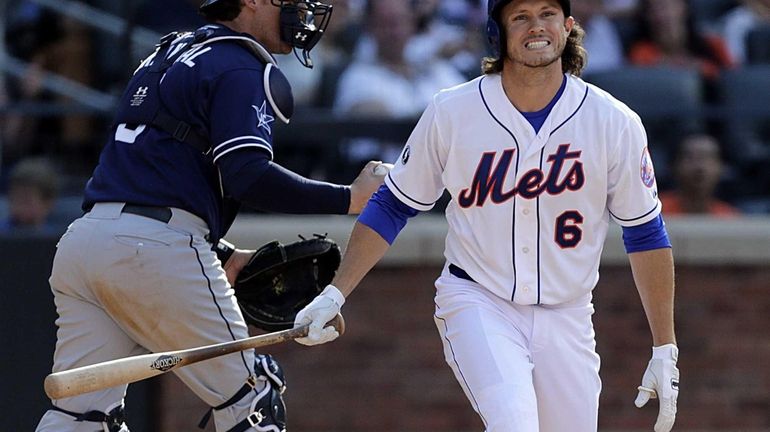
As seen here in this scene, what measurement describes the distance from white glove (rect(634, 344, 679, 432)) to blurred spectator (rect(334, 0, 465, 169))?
3503 mm

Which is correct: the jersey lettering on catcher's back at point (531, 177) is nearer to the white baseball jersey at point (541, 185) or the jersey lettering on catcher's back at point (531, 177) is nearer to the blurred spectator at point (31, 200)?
the white baseball jersey at point (541, 185)

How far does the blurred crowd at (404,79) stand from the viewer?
7.43 metres

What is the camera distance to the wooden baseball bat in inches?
157

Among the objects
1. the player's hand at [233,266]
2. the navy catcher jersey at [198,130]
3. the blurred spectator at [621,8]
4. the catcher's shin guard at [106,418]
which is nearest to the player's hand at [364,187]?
the navy catcher jersey at [198,130]

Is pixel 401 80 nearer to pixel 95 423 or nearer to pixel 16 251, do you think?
pixel 16 251

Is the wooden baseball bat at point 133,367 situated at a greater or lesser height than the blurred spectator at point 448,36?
lesser

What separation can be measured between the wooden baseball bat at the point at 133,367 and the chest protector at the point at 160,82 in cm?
68

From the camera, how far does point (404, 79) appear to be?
7.79 metres

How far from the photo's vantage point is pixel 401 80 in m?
7.78

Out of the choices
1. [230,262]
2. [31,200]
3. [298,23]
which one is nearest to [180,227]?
[230,262]

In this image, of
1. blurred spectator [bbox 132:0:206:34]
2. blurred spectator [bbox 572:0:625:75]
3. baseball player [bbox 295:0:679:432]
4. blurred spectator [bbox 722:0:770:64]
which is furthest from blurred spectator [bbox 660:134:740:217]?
baseball player [bbox 295:0:679:432]

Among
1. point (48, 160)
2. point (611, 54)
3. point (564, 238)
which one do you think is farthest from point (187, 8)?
point (564, 238)

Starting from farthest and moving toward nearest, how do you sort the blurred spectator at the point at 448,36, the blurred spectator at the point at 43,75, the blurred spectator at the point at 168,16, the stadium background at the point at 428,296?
the blurred spectator at the point at 168,16
the blurred spectator at the point at 448,36
the blurred spectator at the point at 43,75
the stadium background at the point at 428,296

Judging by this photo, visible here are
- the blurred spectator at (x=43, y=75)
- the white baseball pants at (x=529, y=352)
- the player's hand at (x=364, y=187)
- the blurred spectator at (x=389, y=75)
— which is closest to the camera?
the white baseball pants at (x=529, y=352)
